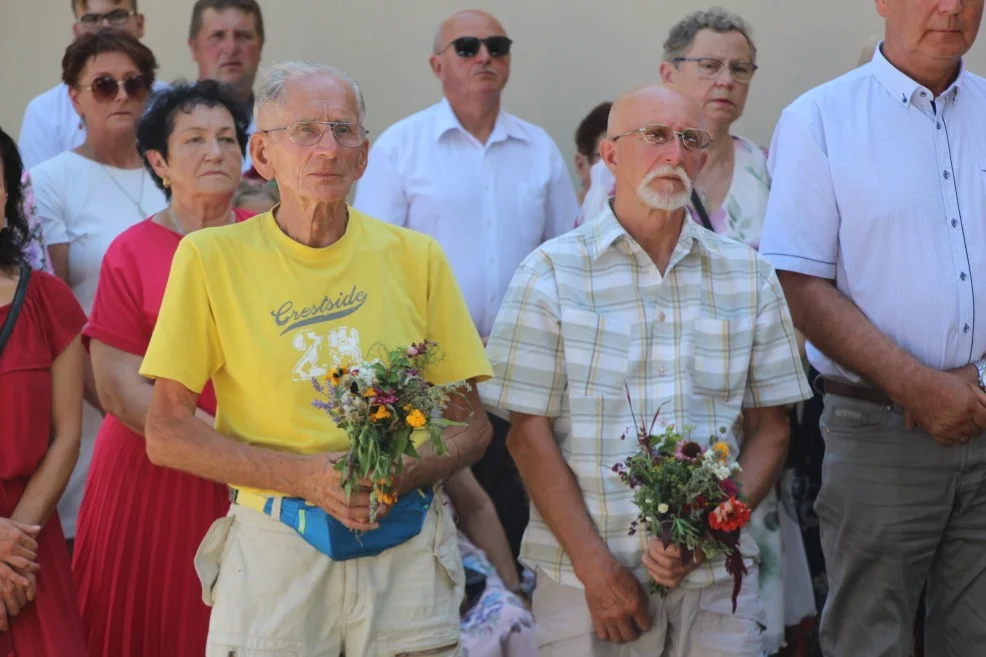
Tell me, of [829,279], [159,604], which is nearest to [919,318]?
[829,279]

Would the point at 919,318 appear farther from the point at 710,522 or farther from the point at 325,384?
the point at 325,384

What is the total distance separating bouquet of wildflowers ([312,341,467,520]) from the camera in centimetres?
332

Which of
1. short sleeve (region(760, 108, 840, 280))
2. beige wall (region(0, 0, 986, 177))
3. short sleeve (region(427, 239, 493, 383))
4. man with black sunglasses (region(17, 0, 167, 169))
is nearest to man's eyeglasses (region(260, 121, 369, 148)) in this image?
short sleeve (region(427, 239, 493, 383))

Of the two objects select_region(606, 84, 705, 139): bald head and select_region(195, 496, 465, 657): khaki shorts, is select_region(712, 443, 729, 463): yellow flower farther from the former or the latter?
select_region(606, 84, 705, 139): bald head

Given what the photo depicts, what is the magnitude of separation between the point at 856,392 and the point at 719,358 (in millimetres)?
660

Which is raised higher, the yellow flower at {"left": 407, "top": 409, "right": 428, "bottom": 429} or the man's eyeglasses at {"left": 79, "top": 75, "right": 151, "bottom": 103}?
the man's eyeglasses at {"left": 79, "top": 75, "right": 151, "bottom": 103}

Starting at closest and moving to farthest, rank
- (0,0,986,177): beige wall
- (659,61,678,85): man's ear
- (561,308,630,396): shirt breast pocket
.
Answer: (561,308,630,396): shirt breast pocket → (659,61,678,85): man's ear → (0,0,986,177): beige wall

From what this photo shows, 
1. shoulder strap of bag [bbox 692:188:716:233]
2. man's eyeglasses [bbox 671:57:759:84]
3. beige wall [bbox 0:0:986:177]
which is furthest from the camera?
beige wall [bbox 0:0:986:177]

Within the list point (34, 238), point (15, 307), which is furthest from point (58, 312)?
point (34, 238)

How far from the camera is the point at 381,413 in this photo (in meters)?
3.30

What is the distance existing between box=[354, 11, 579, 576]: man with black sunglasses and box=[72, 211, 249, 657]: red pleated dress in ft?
5.86

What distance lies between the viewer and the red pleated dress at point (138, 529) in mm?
4336

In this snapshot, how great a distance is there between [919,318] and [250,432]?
Answer: 6.98ft

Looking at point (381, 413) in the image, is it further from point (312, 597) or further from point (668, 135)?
point (668, 135)
